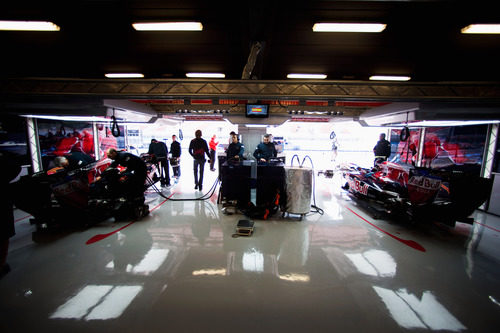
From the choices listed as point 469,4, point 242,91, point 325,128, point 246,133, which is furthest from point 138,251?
point 325,128

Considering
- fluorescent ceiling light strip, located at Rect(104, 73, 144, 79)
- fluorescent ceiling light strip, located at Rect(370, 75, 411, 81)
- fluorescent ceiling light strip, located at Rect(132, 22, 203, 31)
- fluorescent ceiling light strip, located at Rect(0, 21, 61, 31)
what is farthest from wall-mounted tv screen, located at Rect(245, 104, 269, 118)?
fluorescent ceiling light strip, located at Rect(0, 21, 61, 31)

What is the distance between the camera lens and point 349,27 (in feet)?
8.31

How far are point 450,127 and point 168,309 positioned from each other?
10826 mm

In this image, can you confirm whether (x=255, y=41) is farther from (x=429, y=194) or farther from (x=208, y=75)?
(x=429, y=194)

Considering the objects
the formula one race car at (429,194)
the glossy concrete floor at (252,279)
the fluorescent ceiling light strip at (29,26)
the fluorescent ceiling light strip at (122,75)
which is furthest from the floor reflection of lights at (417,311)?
the fluorescent ceiling light strip at (122,75)

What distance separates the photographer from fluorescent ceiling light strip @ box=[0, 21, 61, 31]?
254 cm

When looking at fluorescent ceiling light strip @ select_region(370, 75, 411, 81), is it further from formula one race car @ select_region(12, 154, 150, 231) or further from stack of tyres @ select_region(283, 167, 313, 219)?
formula one race car @ select_region(12, 154, 150, 231)

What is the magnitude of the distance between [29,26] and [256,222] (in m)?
5.10

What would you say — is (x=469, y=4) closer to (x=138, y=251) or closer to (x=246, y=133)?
(x=138, y=251)

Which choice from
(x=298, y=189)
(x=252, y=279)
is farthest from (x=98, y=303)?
(x=298, y=189)

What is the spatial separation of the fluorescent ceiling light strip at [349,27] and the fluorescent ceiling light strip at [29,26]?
3.80 metres

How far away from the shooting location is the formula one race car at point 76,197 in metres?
3.54

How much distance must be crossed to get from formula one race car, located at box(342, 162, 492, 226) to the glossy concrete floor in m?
0.46

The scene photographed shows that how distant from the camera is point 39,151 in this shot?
641 centimetres
